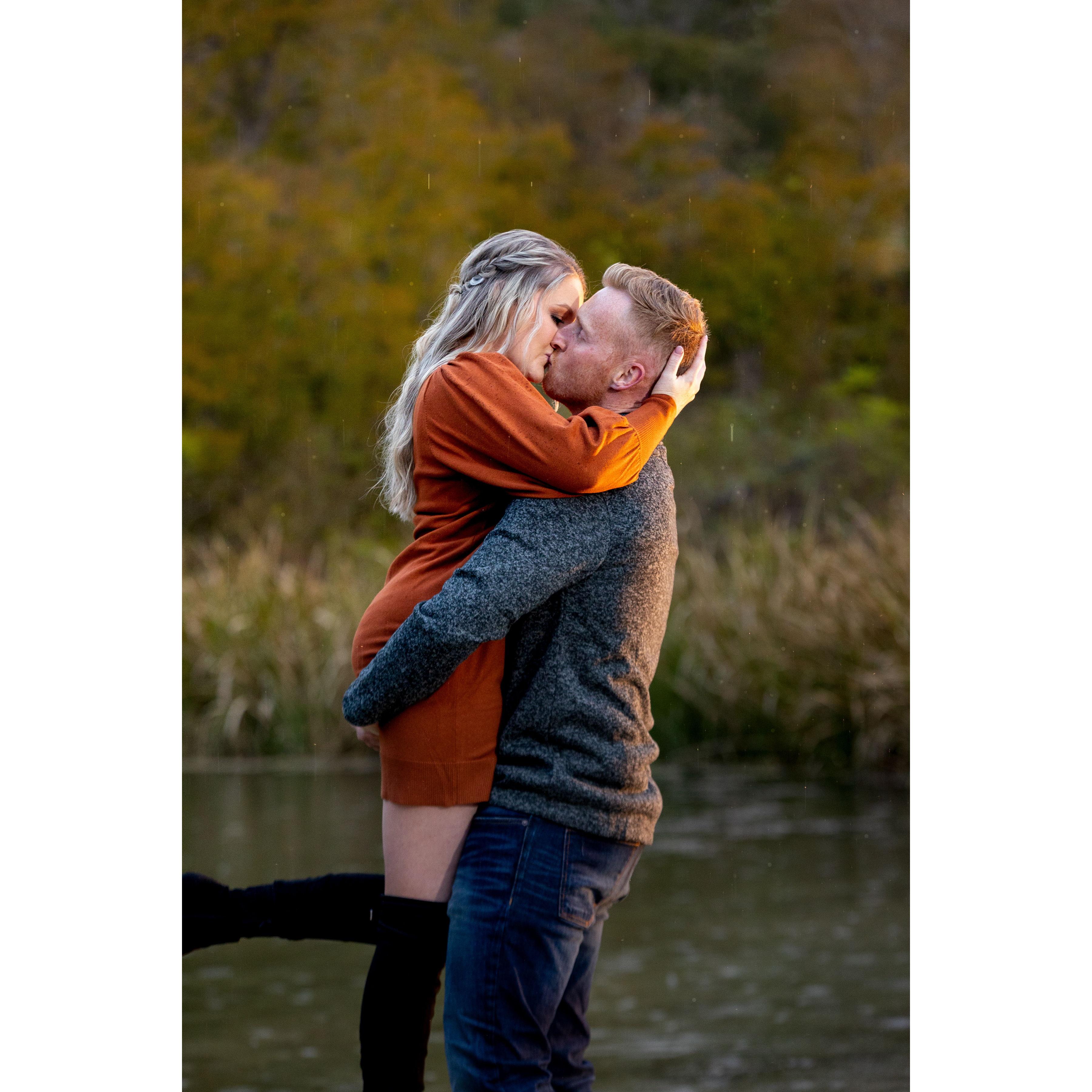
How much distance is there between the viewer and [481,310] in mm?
1812

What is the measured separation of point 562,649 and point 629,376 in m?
0.39

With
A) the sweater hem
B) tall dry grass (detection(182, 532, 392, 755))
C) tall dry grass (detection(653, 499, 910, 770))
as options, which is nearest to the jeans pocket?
the sweater hem

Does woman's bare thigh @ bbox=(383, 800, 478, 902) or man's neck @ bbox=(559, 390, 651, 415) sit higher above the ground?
man's neck @ bbox=(559, 390, 651, 415)

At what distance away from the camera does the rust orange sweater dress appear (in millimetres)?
1688

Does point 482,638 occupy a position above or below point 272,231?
below

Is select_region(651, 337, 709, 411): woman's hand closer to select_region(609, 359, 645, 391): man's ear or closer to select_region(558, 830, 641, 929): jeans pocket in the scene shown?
select_region(609, 359, 645, 391): man's ear

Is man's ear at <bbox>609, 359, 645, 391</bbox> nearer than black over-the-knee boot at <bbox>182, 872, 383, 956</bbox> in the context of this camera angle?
Yes

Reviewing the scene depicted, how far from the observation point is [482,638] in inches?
65.1

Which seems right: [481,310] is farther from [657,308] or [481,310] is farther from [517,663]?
[517,663]

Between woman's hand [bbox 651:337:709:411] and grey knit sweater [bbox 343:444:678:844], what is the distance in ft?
0.49

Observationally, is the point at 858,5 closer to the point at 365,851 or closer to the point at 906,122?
the point at 906,122

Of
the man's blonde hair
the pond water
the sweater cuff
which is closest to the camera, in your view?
A: the sweater cuff

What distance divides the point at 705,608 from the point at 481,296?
576cm
